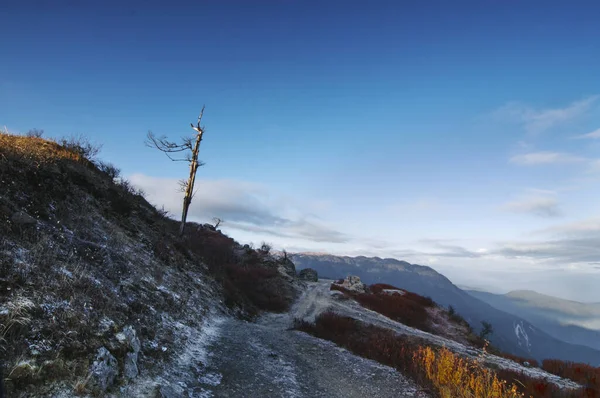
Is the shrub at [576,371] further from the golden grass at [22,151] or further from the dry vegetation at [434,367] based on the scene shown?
the golden grass at [22,151]

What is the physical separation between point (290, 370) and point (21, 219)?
11387mm

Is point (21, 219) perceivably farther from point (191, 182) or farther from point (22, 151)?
point (191, 182)

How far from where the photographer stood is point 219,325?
17.0 m

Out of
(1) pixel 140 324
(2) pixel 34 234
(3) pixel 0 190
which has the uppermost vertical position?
(3) pixel 0 190

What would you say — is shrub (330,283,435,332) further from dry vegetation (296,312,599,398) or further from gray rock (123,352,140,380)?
gray rock (123,352,140,380)

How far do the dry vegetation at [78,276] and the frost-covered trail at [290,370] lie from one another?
76.8 inches

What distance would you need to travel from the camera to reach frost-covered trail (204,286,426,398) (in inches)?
412

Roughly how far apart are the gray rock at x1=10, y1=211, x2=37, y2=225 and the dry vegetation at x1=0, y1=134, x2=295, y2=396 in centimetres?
3

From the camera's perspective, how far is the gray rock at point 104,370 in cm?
678

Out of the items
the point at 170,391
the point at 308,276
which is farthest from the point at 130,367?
the point at 308,276

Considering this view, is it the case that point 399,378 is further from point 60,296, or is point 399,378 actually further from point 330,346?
point 60,296

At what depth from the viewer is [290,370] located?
12641mm

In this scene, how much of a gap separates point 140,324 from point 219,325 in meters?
6.78

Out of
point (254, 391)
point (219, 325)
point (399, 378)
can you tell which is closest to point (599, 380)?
point (399, 378)
